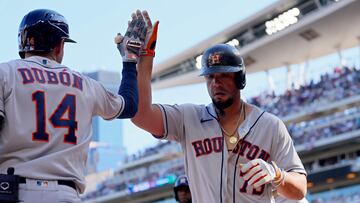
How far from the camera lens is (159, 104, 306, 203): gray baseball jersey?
18.3 feet

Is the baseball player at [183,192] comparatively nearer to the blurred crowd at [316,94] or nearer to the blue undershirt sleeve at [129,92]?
the blue undershirt sleeve at [129,92]

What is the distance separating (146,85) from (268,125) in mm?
929

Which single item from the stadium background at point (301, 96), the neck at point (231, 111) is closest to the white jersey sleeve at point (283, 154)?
the neck at point (231, 111)

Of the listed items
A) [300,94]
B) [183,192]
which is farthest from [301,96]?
[183,192]

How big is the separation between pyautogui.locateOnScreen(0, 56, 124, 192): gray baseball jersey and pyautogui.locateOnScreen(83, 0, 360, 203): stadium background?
3692 cm

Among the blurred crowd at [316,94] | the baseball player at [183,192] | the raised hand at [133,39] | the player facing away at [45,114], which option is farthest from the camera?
the blurred crowd at [316,94]

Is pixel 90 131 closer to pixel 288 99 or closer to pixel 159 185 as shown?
pixel 288 99

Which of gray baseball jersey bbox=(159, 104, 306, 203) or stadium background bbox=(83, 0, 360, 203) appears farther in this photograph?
stadium background bbox=(83, 0, 360, 203)

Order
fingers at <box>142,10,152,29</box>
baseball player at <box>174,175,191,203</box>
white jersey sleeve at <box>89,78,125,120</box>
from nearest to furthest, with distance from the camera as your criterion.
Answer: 1. white jersey sleeve at <box>89,78,125,120</box>
2. fingers at <box>142,10,152,29</box>
3. baseball player at <box>174,175,191,203</box>

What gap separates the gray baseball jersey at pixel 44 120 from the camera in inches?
171

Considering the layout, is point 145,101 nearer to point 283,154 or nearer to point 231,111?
point 231,111

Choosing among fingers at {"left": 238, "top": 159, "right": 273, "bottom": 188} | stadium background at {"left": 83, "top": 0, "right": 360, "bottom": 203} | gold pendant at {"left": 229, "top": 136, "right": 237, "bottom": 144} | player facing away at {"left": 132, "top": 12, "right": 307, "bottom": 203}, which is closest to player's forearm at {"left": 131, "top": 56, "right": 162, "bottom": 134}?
player facing away at {"left": 132, "top": 12, "right": 307, "bottom": 203}

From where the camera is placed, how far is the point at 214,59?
19.3 feet

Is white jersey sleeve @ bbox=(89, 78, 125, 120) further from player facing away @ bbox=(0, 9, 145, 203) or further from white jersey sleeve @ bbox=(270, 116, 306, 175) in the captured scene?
white jersey sleeve @ bbox=(270, 116, 306, 175)
